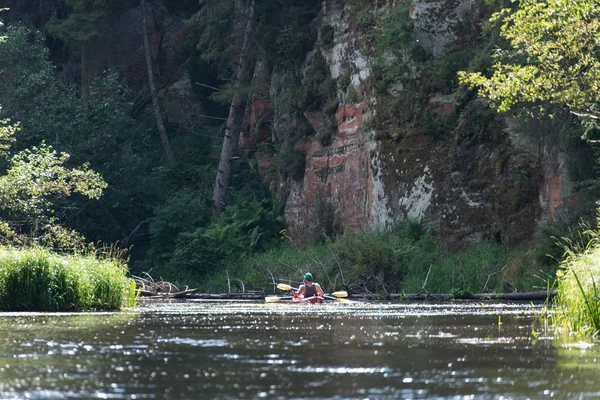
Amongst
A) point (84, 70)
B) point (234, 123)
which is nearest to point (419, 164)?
point (234, 123)

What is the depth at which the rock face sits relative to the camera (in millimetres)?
29969

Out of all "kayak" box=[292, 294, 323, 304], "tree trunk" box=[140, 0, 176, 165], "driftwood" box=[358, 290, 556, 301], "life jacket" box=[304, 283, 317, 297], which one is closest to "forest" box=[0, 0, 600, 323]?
"tree trunk" box=[140, 0, 176, 165]

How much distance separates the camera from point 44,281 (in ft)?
66.2

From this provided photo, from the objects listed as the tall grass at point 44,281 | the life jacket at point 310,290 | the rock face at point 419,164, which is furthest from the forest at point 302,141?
the life jacket at point 310,290

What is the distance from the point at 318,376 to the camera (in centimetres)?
944

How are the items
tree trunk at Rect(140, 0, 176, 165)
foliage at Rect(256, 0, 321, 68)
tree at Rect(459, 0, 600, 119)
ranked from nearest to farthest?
1. tree at Rect(459, 0, 600, 119)
2. foliage at Rect(256, 0, 321, 68)
3. tree trunk at Rect(140, 0, 176, 165)

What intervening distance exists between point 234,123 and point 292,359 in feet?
99.8

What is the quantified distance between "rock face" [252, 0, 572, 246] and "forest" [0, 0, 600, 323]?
2.7 inches

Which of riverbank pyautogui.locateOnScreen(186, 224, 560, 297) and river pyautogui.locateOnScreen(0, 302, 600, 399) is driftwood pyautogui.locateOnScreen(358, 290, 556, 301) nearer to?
riverbank pyautogui.locateOnScreen(186, 224, 560, 297)

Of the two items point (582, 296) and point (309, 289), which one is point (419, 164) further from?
point (582, 296)

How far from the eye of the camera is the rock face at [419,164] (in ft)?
98.3

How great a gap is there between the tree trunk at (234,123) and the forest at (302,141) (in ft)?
0.31

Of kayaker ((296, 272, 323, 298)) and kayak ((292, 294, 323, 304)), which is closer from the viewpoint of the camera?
kayak ((292, 294, 323, 304))

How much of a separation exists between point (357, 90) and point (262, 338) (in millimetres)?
22342
